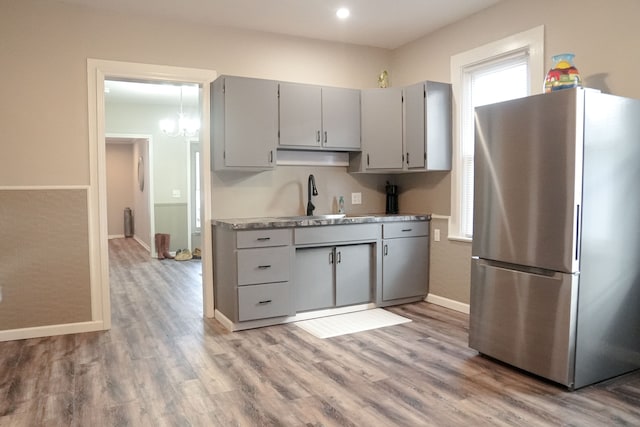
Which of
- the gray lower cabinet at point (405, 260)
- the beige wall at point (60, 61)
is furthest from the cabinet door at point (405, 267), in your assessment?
the beige wall at point (60, 61)

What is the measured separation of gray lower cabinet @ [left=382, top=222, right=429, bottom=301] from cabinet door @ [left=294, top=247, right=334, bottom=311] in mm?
546

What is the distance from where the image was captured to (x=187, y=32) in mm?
3992

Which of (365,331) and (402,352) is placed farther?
(365,331)


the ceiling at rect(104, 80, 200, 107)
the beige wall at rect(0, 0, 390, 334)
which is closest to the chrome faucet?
the beige wall at rect(0, 0, 390, 334)

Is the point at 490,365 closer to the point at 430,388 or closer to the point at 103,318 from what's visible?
the point at 430,388

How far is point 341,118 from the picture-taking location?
4.34 metres

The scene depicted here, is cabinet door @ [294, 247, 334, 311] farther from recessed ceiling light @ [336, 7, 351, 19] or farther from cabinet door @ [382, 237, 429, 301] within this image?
recessed ceiling light @ [336, 7, 351, 19]

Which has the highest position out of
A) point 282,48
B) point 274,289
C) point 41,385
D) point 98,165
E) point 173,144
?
point 282,48

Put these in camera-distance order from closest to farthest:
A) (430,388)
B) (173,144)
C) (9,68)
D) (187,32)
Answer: (430,388), (9,68), (187,32), (173,144)

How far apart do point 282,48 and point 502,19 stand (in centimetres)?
191

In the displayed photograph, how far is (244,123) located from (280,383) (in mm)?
2133

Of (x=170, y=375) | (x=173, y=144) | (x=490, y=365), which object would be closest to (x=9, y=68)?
(x=170, y=375)

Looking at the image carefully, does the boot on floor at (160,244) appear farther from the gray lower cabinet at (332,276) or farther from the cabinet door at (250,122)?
the gray lower cabinet at (332,276)

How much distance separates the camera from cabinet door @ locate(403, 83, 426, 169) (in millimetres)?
4180
